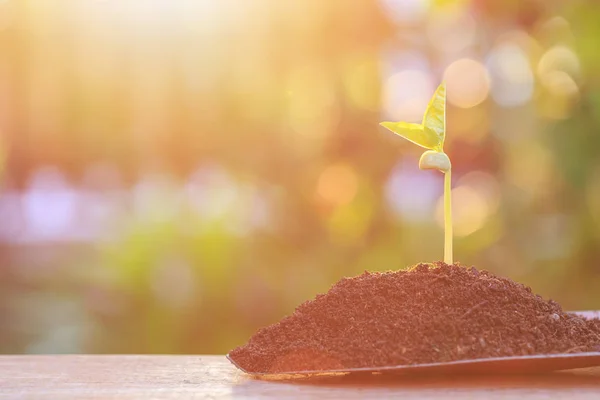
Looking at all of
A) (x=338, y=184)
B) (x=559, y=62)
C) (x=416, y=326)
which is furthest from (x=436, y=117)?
(x=559, y=62)

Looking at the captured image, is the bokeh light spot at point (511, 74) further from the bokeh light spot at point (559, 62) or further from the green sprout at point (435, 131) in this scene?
the green sprout at point (435, 131)

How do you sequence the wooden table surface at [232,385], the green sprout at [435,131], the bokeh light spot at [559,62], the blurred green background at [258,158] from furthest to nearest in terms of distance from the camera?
1. the bokeh light spot at [559,62]
2. the blurred green background at [258,158]
3. the green sprout at [435,131]
4. the wooden table surface at [232,385]

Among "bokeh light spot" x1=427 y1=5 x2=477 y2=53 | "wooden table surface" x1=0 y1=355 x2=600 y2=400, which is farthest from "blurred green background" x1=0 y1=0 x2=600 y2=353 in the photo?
"wooden table surface" x1=0 y1=355 x2=600 y2=400

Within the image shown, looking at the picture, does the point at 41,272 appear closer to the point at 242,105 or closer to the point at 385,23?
the point at 242,105

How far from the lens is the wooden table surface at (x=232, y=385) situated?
70cm

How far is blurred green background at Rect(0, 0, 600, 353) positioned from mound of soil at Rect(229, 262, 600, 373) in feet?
3.83

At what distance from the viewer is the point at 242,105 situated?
2.19 meters

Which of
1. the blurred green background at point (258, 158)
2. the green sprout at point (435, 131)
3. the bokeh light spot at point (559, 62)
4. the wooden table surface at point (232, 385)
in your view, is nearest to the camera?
the wooden table surface at point (232, 385)

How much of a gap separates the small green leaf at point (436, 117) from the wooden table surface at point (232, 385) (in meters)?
0.33

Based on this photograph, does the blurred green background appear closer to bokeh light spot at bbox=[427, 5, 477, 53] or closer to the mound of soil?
bokeh light spot at bbox=[427, 5, 477, 53]

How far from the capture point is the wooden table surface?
2.29ft

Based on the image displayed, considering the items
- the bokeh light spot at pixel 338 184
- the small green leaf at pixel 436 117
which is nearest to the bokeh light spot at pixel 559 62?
the bokeh light spot at pixel 338 184

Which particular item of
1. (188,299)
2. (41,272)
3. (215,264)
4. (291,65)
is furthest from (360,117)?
(41,272)

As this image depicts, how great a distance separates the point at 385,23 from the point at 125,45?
0.93 metres
